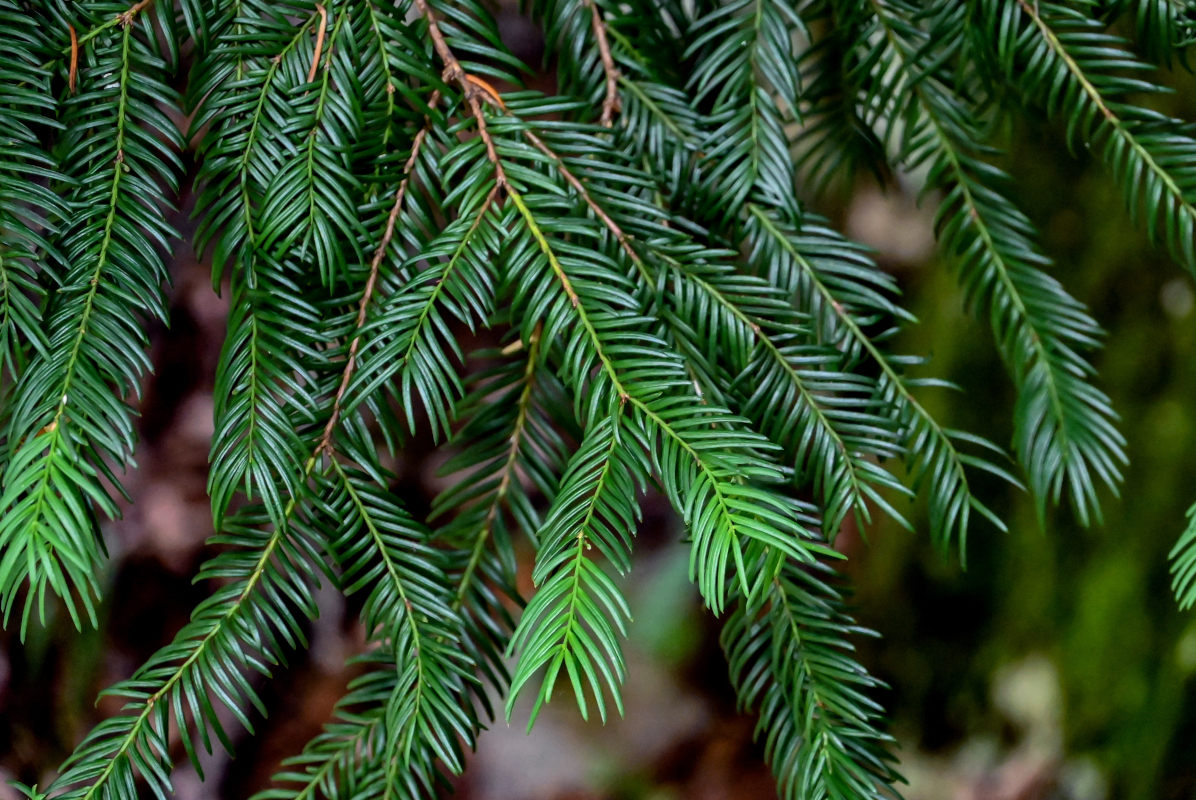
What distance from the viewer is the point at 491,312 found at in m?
0.50

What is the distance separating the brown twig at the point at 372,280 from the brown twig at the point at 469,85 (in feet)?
0.09

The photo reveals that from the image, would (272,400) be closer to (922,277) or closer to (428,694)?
(428,694)

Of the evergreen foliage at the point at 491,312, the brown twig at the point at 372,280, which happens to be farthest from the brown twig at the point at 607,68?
the brown twig at the point at 372,280

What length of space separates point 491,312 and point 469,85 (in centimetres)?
14

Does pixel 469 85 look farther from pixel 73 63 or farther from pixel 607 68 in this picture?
pixel 73 63

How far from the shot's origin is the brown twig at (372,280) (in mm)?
501

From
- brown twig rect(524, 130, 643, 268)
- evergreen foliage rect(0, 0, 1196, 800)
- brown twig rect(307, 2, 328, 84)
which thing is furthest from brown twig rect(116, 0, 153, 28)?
brown twig rect(524, 130, 643, 268)

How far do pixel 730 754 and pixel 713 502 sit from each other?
872 millimetres

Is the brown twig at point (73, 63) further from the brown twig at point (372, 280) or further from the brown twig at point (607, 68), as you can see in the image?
the brown twig at point (607, 68)

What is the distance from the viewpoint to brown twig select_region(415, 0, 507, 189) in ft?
1.60

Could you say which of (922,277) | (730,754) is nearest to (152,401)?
(730,754)

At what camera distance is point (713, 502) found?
402mm

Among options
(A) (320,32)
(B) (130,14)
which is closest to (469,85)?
(A) (320,32)

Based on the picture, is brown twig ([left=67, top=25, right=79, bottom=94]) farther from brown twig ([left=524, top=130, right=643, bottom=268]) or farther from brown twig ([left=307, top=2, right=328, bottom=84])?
brown twig ([left=524, top=130, right=643, bottom=268])
